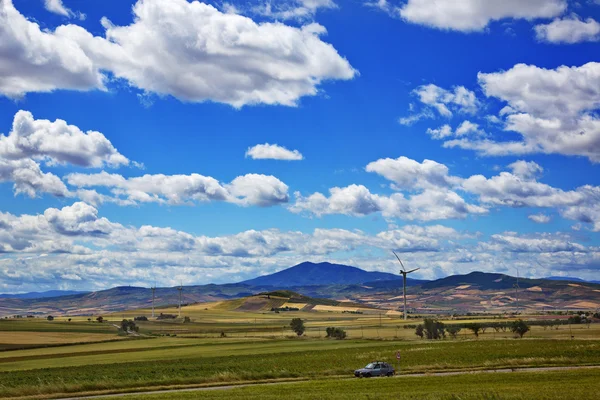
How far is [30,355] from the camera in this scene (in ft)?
415

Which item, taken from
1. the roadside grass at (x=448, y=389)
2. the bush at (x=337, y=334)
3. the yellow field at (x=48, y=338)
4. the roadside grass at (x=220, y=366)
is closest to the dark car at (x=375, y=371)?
the roadside grass at (x=220, y=366)

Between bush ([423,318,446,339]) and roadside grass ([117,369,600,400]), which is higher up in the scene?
roadside grass ([117,369,600,400])

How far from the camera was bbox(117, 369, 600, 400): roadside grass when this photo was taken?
4078 centimetres

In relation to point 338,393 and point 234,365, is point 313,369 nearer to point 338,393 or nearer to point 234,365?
point 234,365

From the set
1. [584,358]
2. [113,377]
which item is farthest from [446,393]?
[113,377]

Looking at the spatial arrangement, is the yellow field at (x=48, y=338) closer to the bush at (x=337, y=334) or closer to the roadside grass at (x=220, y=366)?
the roadside grass at (x=220, y=366)

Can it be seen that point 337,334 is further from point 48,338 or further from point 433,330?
point 48,338

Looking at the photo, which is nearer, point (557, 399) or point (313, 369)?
point (557, 399)

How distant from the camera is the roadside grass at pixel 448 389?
134ft

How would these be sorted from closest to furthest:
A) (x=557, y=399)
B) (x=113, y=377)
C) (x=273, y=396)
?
(x=557, y=399), (x=273, y=396), (x=113, y=377)

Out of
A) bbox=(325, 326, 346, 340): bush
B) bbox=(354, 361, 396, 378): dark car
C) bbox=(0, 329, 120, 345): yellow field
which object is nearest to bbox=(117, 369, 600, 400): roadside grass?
bbox=(354, 361, 396, 378): dark car

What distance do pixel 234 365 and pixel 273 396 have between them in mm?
41754

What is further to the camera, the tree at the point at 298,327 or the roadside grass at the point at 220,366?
the tree at the point at 298,327

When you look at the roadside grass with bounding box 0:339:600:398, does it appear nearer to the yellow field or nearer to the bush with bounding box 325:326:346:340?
the yellow field
